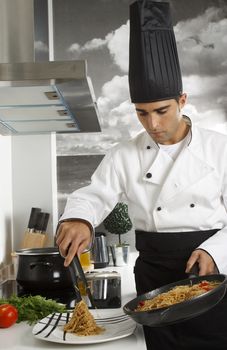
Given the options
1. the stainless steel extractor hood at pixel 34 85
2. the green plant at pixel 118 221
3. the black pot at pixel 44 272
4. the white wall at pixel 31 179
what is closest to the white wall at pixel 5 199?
the white wall at pixel 31 179

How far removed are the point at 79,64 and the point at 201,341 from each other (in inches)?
32.5

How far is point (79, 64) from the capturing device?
156cm

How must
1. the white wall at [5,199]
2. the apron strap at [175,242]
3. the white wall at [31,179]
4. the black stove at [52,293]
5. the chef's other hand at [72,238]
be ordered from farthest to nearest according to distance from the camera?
the white wall at [31,179]
the white wall at [5,199]
the black stove at [52,293]
the apron strap at [175,242]
the chef's other hand at [72,238]

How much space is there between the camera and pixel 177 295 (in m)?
1.34

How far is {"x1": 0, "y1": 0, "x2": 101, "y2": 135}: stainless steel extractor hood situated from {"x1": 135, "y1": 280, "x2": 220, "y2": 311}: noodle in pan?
0.62m

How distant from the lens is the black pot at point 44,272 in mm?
2051

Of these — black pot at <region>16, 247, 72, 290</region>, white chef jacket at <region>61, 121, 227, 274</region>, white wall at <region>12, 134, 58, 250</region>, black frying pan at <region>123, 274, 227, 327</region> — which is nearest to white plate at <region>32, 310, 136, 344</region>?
black frying pan at <region>123, 274, 227, 327</region>

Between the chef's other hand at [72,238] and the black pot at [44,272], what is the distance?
495 mm

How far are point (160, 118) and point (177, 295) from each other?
0.55 meters

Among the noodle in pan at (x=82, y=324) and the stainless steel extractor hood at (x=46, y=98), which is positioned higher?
the stainless steel extractor hood at (x=46, y=98)

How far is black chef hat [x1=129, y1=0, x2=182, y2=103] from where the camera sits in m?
1.74

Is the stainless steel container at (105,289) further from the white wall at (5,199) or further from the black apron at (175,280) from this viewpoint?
the white wall at (5,199)

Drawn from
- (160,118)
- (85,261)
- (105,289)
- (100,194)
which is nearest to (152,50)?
(160,118)

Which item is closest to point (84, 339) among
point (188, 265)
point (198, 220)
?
point (188, 265)
